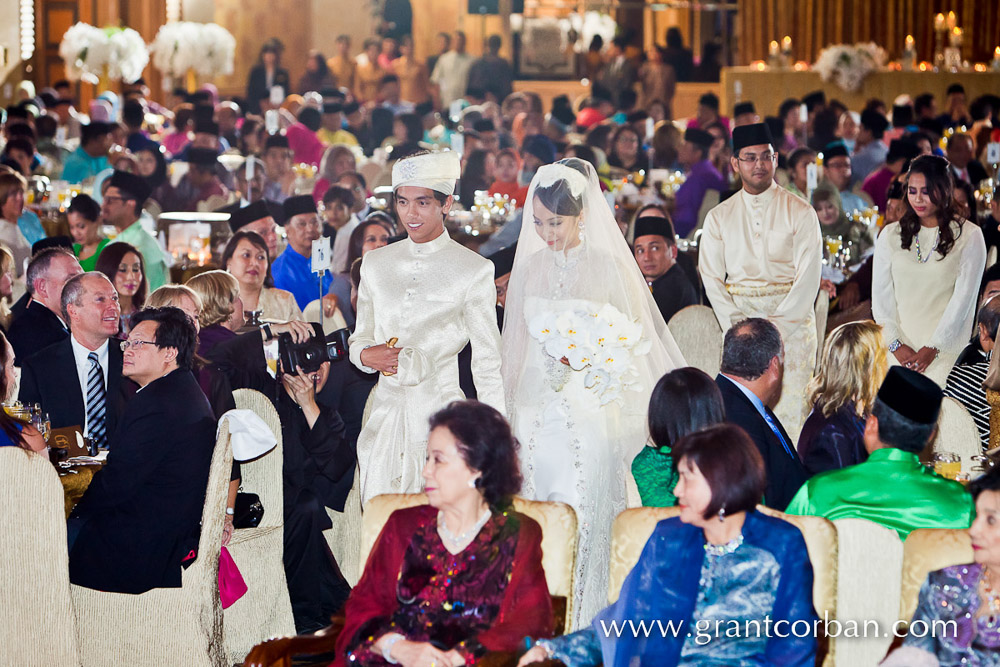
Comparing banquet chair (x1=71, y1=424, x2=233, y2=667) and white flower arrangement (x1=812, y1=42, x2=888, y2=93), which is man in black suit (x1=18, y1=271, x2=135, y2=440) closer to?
banquet chair (x1=71, y1=424, x2=233, y2=667)

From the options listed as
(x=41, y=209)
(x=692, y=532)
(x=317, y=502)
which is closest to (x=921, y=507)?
(x=692, y=532)

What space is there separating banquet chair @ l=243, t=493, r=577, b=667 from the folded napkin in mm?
781

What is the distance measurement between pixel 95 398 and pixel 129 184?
111 inches

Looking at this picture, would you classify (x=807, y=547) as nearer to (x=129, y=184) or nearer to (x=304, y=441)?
(x=304, y=441)

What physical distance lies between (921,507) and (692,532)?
727mm

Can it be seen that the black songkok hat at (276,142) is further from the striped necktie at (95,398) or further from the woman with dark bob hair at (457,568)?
the woman with dark bob hair at (457,568)

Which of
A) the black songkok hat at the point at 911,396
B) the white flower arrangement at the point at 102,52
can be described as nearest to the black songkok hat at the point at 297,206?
the black songkok hat at the point at 911,396

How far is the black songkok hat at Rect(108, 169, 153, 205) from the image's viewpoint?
23.0 feet

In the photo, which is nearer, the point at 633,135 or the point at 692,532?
the point at 692,532

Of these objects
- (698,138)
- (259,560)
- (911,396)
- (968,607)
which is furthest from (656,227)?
(698,138)

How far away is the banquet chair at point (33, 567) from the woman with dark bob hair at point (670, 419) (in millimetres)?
1564

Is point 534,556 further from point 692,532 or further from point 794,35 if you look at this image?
point 794,35

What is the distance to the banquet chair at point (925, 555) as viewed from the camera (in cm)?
289

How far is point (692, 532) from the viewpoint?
2699 millimetres
